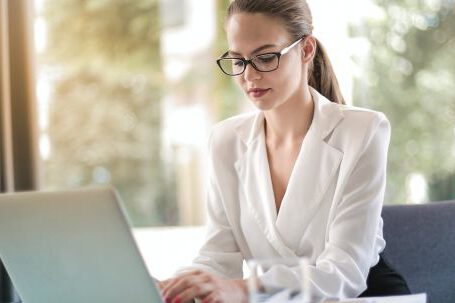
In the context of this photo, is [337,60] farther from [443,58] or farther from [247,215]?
[247,215]

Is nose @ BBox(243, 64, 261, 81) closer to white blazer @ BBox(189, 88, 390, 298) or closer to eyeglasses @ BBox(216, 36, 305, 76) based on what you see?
eyeglasses @ BBox(216, 36, 305, 76)

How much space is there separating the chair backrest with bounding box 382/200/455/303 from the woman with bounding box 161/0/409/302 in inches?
3.2

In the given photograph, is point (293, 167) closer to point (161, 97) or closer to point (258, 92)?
point (258, 92)

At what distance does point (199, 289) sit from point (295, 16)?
2.56 feet

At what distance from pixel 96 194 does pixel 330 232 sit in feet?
2.56

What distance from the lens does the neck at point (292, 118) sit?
78.3 inches

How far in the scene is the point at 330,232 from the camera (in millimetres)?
1791

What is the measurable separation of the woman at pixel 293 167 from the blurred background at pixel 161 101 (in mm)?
1528

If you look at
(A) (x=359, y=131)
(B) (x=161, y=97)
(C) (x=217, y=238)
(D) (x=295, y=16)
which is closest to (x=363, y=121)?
(A) (x=359, y=131)

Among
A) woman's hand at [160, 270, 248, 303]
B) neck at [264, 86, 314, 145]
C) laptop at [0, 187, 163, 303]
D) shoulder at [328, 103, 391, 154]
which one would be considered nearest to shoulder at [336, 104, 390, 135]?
shoulder at [328, 103, 391, 154]

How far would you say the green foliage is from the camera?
11.5ft

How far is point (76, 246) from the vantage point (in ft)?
3.96

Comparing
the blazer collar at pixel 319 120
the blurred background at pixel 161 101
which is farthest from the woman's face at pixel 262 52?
the blurred background at pixel 161 101

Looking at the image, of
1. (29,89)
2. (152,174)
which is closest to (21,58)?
(29,89)
